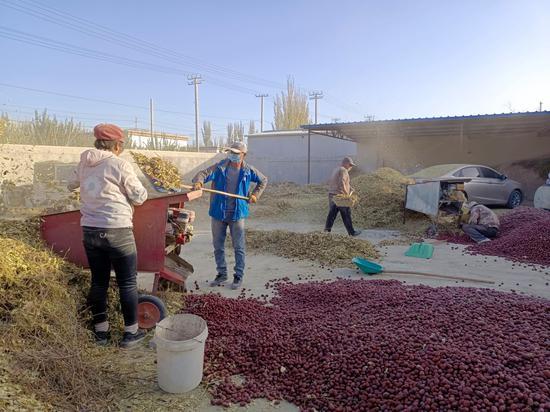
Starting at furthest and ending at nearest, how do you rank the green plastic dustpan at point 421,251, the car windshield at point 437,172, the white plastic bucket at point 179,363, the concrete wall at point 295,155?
the concrete wall at point 295,155 → the car windshield at point 437,172 → the green plastic dustpan at point 421,251 → the white plastic bucket at point 179,363

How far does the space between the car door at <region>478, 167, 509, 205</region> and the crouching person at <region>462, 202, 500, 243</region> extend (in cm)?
408

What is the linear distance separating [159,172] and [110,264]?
152 cm

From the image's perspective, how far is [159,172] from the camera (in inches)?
179

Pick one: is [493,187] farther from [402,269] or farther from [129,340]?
Result: [129,340]

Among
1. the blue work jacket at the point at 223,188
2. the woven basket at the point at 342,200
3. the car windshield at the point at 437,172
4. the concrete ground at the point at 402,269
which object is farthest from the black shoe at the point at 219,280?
the car windshield at the point at 437,172

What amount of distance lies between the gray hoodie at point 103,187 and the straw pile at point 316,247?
3.89 m

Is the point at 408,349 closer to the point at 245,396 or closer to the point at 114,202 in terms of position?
the point at 245,396

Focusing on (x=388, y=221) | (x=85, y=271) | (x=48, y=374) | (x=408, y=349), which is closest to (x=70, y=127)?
(x=388, y=221)

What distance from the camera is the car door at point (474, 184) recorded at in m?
11.6

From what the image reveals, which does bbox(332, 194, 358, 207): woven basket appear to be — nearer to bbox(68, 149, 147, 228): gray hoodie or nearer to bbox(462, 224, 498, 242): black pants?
bbox(462, 224, 498, 242): black pants

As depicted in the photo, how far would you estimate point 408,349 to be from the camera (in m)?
2.88

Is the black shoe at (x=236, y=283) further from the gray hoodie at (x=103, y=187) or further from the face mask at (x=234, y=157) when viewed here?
the gray hoodie at (x=103, y=187)

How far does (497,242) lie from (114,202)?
6938 mm

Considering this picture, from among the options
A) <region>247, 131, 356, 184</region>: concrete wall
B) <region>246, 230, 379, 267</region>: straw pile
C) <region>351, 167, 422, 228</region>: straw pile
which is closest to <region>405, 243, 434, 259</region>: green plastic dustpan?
<region>246, 230, 379, 267</region>: straw pile
